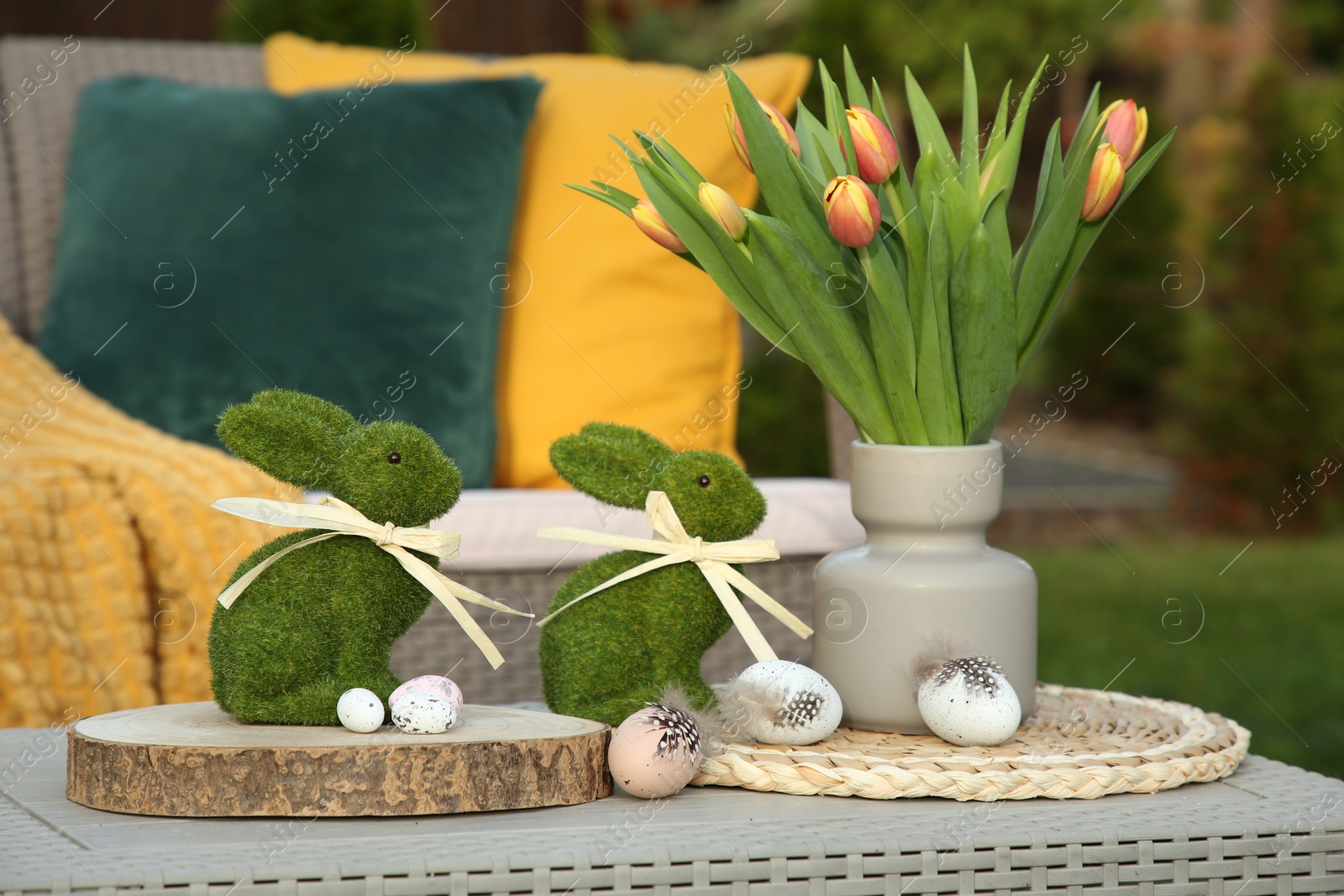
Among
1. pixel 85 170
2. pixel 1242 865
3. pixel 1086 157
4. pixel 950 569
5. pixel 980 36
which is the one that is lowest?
pixel 1242 865

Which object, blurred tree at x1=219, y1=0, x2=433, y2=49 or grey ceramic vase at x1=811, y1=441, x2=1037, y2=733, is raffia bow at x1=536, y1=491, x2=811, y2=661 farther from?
blurred tree at x1=219, y1=0, x2=433, y2=49

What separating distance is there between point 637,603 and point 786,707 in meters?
0.14

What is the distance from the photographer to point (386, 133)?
1927 millimetres

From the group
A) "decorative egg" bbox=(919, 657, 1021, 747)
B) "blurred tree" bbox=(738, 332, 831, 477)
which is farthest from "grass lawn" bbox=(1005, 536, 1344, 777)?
"decorative egg" bbox=(919, 657, 1021, 747)

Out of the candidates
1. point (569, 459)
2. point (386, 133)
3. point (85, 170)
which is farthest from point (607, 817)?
point (85, 170)

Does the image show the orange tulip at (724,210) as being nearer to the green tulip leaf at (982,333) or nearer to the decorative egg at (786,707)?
the green tulip leaf at (982,333)

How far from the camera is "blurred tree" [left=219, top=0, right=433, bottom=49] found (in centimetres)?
308

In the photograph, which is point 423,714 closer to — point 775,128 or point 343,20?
point 775,128

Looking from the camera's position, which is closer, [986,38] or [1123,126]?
[1123,126]

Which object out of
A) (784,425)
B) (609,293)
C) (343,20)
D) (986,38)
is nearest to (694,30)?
(986,38)

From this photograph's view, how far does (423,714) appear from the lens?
2.89ft

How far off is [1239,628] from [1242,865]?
274cm

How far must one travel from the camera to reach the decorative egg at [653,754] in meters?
0.89

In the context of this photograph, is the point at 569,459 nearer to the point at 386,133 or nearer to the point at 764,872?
the point at 764,872
